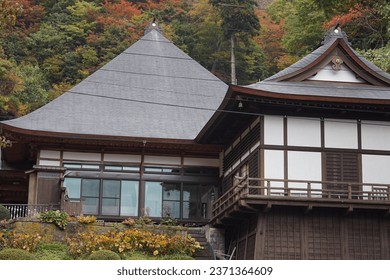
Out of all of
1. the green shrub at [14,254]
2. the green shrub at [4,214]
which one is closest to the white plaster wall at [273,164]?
the green shrub at [14,254]

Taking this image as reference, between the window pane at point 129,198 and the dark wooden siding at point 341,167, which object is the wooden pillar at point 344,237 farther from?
the window pane at point 129,198

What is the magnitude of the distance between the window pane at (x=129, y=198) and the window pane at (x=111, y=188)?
0.21 metres

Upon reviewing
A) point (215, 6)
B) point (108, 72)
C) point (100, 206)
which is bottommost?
point (100, 206)

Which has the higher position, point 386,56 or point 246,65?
point 246,65

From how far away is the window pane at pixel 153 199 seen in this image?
3303cm

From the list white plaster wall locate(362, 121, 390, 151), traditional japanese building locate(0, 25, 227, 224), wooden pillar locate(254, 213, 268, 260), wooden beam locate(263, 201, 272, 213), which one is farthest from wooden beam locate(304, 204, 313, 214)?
traditional japanese building locate(0, 25, 227, 224)

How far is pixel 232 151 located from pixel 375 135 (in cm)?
611

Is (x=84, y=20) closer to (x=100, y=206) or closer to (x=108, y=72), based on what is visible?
(x=108, y=72)

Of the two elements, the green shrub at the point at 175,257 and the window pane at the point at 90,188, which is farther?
the window pane at the point at 90,188

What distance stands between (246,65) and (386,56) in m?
25.9

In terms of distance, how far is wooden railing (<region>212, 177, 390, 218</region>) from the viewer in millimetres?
25797

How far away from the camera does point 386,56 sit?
121 feet

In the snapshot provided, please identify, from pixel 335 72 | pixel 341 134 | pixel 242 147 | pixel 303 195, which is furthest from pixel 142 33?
pixel 303 195
